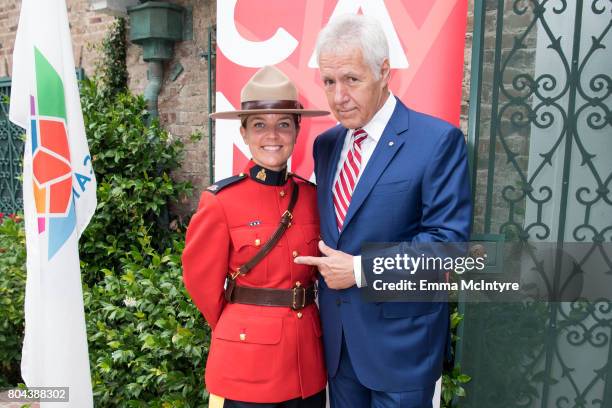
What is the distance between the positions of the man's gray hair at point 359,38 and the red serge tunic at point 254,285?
580 mm

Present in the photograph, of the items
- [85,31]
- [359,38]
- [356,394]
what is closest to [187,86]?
[85,31]

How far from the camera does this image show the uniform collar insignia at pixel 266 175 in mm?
2035

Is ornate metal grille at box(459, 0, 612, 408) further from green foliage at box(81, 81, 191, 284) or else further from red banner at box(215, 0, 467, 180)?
green foliage at box(81, 81, 191, 284)

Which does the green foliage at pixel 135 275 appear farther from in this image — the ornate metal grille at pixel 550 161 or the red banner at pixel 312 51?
the ornate metal grille at pixel 550 161

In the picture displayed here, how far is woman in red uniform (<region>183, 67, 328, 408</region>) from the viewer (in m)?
1.89

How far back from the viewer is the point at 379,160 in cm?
181

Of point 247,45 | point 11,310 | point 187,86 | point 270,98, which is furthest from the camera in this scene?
point 187,86

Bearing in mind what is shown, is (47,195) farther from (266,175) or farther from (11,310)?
(11,310)

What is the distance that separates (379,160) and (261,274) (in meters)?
0.64

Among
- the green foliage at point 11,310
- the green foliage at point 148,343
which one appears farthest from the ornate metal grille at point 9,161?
the green foliage at point 148,343

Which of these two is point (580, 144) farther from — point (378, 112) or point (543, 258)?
point (378, 112)

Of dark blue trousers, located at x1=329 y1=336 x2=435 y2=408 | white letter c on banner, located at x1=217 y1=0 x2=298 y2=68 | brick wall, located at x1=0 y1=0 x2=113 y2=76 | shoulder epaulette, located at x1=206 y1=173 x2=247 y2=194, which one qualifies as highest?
brick wall, located at x1=0 y1=0 x2=113 y2=76

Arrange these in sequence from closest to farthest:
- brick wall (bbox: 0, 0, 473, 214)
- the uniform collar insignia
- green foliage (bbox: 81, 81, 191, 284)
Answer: the uniform collar insignia < green foliage (bbox: 81, 81, 191, 284) < brick wall (bbox: 0, 0, 473, 214)

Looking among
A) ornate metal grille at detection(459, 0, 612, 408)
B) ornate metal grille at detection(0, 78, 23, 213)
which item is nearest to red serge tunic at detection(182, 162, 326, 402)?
ornate metal grille at detection(459, 0, 612, 408)
